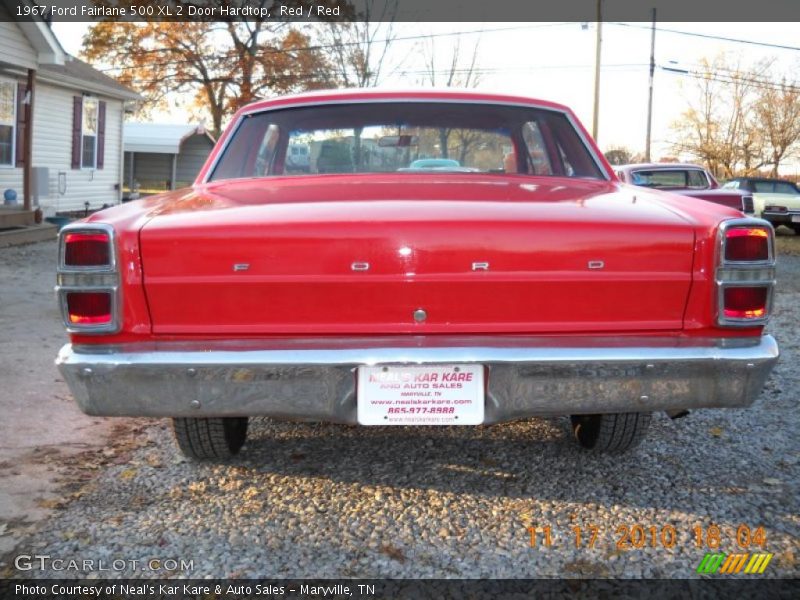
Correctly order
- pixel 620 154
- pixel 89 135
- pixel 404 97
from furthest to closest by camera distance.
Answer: pixel 620 154 → pixel 89 135 → pixel 404 97

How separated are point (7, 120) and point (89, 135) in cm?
396

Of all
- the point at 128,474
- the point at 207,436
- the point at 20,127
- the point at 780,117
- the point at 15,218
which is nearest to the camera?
the point at 207,436

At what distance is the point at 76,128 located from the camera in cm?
1777

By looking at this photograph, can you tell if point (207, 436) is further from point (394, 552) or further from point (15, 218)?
point (15, 218)

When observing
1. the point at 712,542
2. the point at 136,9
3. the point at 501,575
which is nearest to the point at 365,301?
the point at 501,575

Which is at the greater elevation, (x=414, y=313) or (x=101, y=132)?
(x=101, y=132)

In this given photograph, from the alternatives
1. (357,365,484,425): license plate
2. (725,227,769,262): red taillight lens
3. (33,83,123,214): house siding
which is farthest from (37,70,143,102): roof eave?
(725,227,769,262): red taillight lens

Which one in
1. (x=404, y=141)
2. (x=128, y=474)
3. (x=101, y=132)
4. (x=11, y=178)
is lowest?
(x=128, y=474)

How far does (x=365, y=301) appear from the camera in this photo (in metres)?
2.57

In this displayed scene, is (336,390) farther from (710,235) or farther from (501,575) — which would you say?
(710,235)

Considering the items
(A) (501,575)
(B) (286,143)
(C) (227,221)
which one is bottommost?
(A) (501,575)

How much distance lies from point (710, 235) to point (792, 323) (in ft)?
17.8

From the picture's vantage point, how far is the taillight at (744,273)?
8.47 feet
